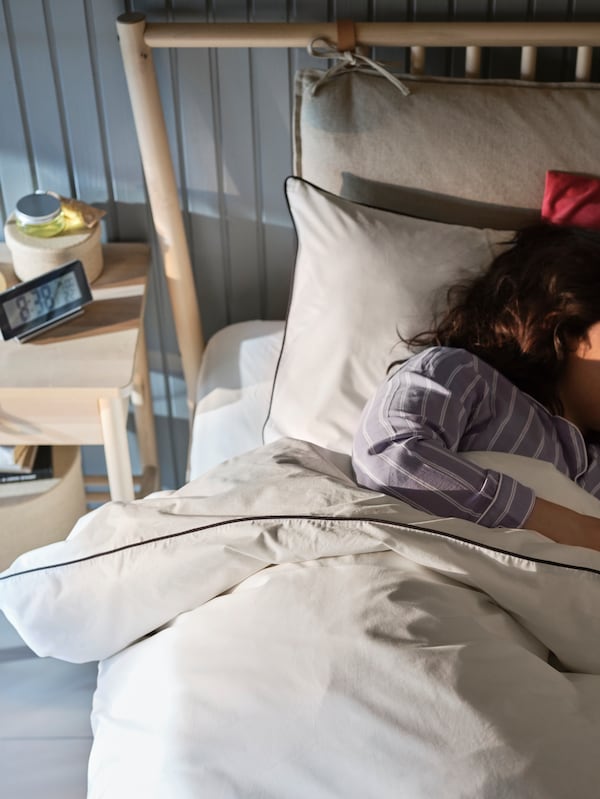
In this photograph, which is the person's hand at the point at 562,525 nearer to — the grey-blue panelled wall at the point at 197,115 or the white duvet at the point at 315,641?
the white duvet at the point at 315,641

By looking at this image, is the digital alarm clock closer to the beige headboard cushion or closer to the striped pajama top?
the beige headboard cushion

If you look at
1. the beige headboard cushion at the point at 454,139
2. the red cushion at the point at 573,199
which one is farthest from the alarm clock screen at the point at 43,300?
the red cushion at the point at 573,199

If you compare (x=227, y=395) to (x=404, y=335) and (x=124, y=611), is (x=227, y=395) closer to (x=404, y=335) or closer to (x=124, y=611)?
(x=404, y=335)

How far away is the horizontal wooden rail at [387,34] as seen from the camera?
1.43m

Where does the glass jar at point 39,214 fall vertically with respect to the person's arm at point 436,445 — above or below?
above

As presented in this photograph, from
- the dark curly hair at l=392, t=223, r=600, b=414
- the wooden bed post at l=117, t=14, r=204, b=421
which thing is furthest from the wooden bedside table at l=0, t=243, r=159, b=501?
the dark curly hair at l=392, t=223, r=600, b=414

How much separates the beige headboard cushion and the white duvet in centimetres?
55

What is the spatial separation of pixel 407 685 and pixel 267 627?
151mm

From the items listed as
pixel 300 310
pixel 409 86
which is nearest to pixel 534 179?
pixel 409 86

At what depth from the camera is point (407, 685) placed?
0.85 m

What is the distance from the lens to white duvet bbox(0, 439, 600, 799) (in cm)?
80

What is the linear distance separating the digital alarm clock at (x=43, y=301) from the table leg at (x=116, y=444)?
0.58 feet

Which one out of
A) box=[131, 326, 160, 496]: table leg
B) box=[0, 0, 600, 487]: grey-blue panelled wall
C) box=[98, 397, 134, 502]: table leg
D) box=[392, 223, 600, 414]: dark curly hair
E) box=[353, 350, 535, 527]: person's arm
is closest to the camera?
box=[353, 350, 535, 527]: person's arm

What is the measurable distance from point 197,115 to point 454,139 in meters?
0.46
